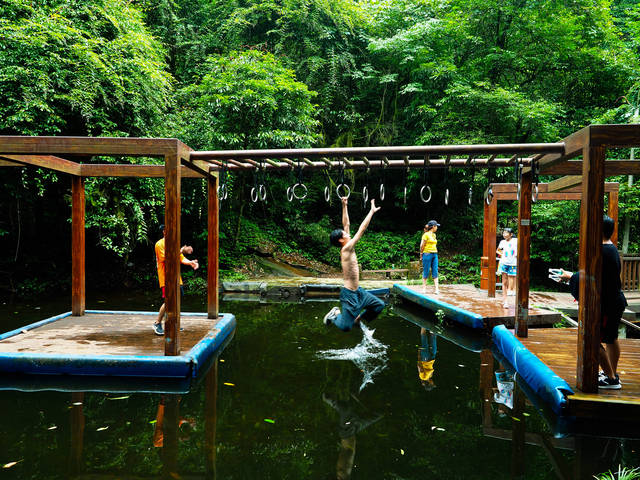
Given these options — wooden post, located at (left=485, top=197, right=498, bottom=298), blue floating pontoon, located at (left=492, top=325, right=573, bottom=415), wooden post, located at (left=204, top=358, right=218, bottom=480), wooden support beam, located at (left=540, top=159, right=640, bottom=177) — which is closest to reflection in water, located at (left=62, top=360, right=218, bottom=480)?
wooden post, located at (left=204, top=358, right=218, bottom=480)

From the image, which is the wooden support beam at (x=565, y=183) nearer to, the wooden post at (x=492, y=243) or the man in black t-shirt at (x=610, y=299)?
the wooden post at (x=492, y=243)

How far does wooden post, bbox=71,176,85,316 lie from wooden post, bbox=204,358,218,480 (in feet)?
11.9

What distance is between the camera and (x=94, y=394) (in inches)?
196

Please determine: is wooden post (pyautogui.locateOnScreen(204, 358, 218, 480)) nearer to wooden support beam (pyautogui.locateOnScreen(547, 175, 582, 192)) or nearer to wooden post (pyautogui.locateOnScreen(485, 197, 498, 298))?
wooden support beam (pyautogui.locateOnScreen(547, 175, 582, 192))

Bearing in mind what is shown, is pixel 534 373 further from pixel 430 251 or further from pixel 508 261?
pixel 430 251

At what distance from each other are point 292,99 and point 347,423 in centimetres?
1201

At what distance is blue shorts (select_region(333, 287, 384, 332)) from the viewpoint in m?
5.73

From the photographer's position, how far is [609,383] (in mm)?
4516

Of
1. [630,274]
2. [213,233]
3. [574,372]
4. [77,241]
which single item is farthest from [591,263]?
[630,274]

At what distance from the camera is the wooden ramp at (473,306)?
8.06 metres

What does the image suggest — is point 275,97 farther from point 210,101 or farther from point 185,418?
point 185,418

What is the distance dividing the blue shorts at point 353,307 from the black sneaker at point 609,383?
2.59m

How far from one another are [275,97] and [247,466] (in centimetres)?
1232

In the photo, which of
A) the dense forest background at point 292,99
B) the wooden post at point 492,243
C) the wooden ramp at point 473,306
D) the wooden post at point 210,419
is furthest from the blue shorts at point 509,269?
the wooden post at point 210,419
